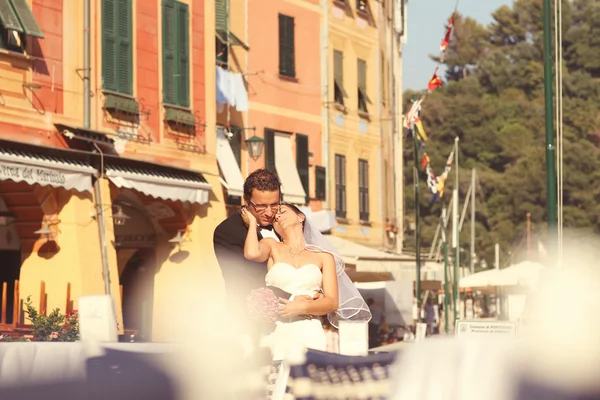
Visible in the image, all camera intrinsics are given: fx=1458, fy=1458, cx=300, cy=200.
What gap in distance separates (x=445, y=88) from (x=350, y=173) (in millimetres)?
60266

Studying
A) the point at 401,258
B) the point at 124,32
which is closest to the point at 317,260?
the point at 124,32

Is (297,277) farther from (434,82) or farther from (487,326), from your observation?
(434,82)

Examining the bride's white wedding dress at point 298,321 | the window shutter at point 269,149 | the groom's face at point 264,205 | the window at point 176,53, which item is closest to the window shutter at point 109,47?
the window at point 176,53

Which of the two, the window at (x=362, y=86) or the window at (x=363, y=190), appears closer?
the window at (x=362, y=86)

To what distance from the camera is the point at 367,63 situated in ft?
125

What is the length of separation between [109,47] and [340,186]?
12714mm

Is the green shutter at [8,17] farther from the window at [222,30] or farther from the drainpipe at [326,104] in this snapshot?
the drainpipe at [326,104]

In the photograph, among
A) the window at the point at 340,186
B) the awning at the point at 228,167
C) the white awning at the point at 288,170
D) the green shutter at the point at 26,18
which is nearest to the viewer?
the green shutter at the point at 26,18

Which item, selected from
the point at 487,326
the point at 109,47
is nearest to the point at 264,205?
the point at 487,326

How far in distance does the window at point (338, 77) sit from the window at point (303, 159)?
2615mm

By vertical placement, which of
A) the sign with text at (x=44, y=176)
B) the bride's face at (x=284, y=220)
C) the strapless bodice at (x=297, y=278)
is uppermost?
the sign with text at (x=44, y=176)

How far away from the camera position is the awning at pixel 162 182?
23.3 m

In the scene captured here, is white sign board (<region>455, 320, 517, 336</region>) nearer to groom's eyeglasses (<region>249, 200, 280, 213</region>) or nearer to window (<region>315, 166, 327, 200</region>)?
groom's eyeglasses (<region>249, 200, 280, 213</region>)

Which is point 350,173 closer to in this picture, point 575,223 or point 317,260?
point 317,260
